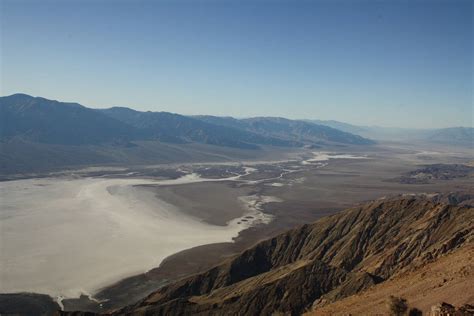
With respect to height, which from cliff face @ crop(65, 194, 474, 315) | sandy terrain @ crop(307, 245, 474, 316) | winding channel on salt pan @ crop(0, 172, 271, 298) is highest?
sandy terrain @ crop(307, 245, 474, 316)

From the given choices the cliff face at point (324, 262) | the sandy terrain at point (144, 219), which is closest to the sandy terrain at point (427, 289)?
the cliff face at point (324, 262)

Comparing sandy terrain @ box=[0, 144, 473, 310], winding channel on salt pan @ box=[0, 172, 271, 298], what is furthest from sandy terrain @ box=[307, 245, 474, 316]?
winding channel on salt pan @ box=[0, 172, 271, 298]

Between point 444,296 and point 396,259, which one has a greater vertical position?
point 444,296

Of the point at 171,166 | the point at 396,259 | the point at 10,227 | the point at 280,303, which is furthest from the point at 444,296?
the point at 171,166

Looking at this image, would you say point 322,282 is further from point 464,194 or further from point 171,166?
point 171,166

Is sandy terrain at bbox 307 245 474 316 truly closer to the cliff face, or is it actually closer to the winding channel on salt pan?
the cliff face

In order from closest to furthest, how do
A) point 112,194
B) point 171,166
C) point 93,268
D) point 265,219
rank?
point 93,268 → point 265,219 → point 112,194 → point 171,166
